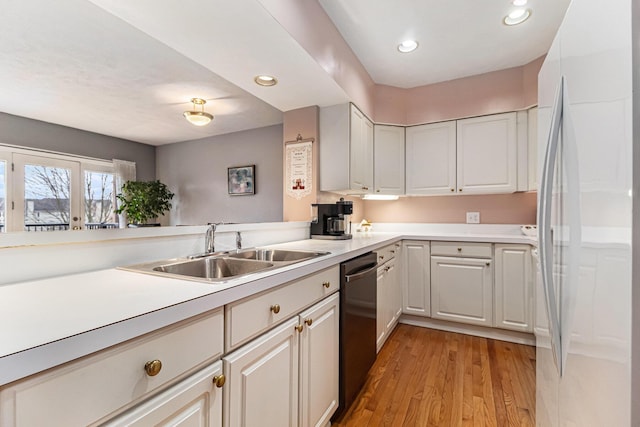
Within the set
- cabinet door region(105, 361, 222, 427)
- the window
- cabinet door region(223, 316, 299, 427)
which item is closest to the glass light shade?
the window

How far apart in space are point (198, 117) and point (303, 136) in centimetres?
96

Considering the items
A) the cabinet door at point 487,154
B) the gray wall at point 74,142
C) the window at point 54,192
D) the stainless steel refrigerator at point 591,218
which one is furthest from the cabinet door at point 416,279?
the window at point 54,192

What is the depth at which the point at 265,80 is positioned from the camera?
6.73 ft

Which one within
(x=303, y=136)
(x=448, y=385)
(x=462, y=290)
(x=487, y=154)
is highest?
(x=303, y=136)

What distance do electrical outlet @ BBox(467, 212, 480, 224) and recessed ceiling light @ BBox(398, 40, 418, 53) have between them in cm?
175

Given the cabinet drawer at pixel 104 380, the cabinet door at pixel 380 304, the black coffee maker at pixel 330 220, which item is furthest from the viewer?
the black coffee maker at pixel 330 220

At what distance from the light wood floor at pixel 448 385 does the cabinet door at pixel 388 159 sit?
152 cm

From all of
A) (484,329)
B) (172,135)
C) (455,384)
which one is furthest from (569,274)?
(484,329)

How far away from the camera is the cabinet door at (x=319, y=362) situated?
3.94 ft

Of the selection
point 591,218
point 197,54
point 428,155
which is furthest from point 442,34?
point 591,218

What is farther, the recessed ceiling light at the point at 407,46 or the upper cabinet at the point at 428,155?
the upper cabinet at the point at 428,155

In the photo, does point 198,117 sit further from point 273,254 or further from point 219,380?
point 219,380

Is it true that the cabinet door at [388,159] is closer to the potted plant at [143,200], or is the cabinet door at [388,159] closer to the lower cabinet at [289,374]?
the lower cabinet at [289,374]

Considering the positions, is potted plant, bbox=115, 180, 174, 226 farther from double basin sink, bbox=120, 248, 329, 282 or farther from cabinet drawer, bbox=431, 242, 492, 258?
cabinet drawer, bbox=431, 242, 492, 258
